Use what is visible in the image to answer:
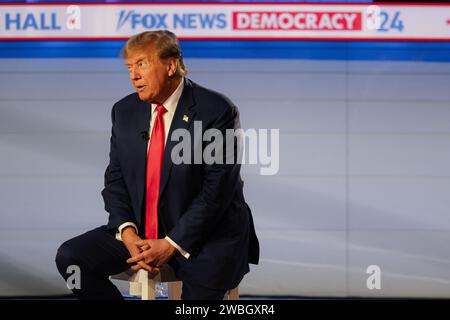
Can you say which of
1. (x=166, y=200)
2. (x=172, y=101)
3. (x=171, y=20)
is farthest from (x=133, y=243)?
(x=171, y=20)

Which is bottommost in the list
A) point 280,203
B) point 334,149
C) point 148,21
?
point 280,203

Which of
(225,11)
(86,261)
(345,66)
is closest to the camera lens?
(86,261)

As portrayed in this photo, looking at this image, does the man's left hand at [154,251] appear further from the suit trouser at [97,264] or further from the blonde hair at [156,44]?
the blonde hair at [156,44]

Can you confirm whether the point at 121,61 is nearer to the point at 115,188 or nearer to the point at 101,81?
the point at 101,81

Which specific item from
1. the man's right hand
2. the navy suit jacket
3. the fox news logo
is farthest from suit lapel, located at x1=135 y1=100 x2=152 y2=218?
the fox news logo

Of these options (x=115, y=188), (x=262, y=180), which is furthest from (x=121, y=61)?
(x=115, y=188)

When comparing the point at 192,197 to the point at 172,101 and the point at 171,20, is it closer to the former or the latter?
the point at 172,101

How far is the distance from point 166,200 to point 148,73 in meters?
0.48

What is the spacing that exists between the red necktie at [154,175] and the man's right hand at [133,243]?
8cm

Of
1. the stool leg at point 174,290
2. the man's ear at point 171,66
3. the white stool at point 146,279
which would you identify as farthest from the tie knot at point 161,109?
the stool leg at point 174,290

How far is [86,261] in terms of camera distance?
2943mm

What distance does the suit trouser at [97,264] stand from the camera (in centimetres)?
295

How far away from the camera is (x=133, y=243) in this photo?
9.62ft

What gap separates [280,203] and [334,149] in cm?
41
